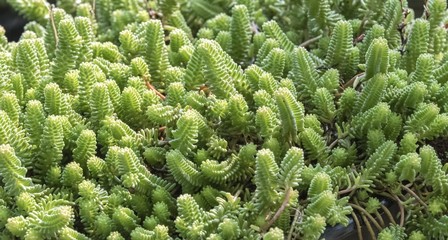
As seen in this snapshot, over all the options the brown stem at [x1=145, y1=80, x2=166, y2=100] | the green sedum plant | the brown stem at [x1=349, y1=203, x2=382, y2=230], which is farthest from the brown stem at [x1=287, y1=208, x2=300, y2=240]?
the brown stem at [x1=145, y1=80, x2=166, y2=100]

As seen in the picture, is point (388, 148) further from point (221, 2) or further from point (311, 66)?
point (221, 2)

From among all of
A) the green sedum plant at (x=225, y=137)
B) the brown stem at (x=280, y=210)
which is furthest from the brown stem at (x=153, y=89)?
the brown stem at (x=280, y=210)

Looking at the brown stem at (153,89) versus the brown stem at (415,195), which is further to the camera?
the brown stem at (153,89)

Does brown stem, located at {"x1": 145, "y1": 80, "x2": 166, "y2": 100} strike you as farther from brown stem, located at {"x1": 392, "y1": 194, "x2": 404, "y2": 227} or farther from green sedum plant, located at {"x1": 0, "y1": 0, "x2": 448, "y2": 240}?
brown stem, located at {"x1": 392, "y1": 194, "x2": 404, "y2": 227}

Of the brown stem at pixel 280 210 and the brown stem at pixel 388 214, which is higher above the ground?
the brown stem at pixel 280 210

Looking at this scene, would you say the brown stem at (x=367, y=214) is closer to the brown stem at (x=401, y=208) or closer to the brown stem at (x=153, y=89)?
the brown stem at (x=401, y=208)

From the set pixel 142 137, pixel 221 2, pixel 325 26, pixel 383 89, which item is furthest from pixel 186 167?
pixel 221 2

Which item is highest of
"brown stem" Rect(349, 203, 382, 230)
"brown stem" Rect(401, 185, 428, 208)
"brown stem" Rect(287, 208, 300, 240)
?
"brown stem" Rect(401, 185, 428, 208)

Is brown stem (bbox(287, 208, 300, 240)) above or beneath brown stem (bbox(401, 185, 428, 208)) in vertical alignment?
beneath

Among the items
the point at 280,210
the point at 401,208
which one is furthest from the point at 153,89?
the point at 401,208
